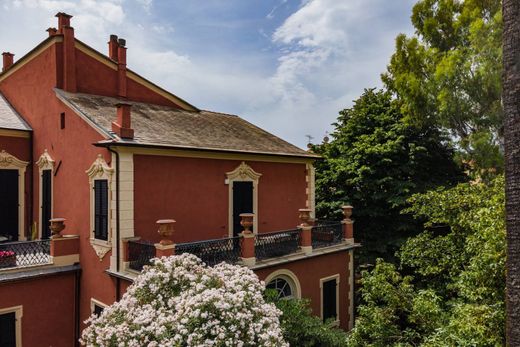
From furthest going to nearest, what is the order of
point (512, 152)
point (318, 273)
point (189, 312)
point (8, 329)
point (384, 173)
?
1. point (384, 173)
2. point (318, 273)
3. point (8, 329)
4. point (189, 312)
5. point (512, 152)

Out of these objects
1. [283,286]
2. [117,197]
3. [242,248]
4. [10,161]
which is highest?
[10,161]

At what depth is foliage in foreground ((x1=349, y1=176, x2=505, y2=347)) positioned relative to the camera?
19.9ft

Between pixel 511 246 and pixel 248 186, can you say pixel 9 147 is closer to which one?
pixel 248 186

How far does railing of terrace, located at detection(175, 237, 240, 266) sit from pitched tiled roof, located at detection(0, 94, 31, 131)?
8.89m

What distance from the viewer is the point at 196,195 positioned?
11.9m

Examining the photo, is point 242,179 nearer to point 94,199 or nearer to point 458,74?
point 94,199

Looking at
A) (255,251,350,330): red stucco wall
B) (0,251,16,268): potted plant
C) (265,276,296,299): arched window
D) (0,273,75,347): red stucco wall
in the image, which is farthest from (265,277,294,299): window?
(0,251,16,268): potted plant

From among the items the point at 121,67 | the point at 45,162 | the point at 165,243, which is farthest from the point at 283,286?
the point at 121,67

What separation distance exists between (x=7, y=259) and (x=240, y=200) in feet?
23.9

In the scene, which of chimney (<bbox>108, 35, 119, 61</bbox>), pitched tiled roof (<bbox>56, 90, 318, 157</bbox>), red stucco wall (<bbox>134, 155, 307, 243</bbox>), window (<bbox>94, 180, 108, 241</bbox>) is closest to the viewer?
window (<bbox>94, 180, 108, 241</bbox>)

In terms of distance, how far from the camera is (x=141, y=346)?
20.9 feet

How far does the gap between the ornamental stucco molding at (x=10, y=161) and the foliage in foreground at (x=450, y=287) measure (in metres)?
13.2

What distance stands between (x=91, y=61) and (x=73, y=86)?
1486mm

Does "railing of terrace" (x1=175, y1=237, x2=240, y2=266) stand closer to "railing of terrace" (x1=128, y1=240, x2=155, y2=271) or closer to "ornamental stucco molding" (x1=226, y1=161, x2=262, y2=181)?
"railing of terrace" (x1=128, y1=240, x2=155, y2=271)
